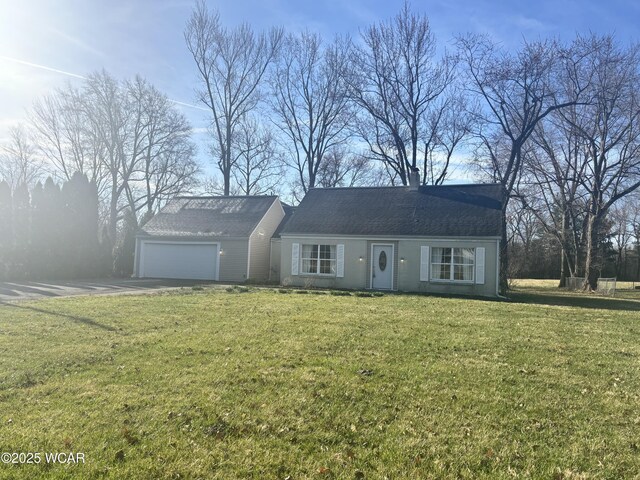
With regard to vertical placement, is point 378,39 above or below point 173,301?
above

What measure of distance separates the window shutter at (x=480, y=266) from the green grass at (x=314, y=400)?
9219mm

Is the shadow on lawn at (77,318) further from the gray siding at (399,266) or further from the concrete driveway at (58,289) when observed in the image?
the gray siding at (399,266)

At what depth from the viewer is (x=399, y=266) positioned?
19.3 metres

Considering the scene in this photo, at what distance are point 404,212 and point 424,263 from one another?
2904 mm

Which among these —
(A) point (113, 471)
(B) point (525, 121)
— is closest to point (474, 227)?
(B) point (525, 121)

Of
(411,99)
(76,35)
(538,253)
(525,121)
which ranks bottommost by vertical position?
(538,253)

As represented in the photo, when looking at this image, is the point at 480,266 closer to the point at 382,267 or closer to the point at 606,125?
the point at 382,267

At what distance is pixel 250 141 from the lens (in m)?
35.8

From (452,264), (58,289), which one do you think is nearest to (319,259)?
(452,264)

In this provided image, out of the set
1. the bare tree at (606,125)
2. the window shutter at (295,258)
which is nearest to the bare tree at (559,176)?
the bare tree at (606,125)

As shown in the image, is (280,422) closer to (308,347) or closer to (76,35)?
(308,347)

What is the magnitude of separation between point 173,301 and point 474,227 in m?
12.2

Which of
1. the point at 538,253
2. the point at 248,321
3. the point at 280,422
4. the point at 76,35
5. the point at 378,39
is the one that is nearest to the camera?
the point at 280,422

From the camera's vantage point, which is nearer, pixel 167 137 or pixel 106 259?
pixel 106 259
